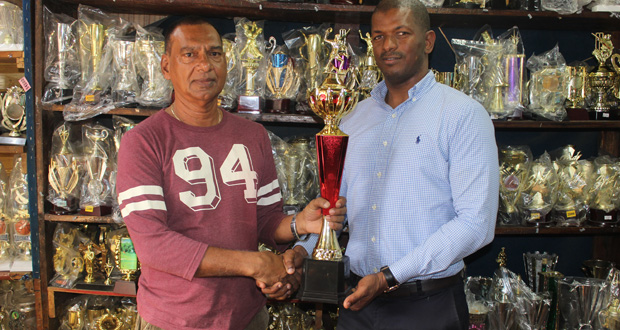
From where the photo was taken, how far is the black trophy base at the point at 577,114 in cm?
226

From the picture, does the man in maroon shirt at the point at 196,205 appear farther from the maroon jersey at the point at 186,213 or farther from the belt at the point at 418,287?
the belt at the point at 418,287

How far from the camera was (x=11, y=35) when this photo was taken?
7.70 feet

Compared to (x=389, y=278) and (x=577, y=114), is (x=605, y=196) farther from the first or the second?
(x=389, y=278)

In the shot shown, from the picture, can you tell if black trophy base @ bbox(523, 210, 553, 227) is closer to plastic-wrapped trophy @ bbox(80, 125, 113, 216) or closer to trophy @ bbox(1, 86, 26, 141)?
plastic-wrapped trophy @ bbox(80, 125, 113, 216)

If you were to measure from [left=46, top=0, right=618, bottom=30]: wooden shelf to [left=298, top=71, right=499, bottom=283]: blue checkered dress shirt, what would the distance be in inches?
27.8

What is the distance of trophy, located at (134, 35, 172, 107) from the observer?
2195 mm

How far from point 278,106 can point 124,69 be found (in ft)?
2.42

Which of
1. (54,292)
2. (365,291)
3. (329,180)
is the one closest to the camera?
(365,291)

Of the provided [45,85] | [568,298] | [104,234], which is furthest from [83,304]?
[568,298]

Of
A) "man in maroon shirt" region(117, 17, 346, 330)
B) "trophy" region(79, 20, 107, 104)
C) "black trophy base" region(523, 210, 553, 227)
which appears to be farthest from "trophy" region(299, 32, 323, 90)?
"black trophy base" region(523, 210, 553, 227)

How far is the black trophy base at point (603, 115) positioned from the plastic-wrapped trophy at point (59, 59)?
245cm

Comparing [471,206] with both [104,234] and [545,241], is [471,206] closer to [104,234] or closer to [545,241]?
[545,241]

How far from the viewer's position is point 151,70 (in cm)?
221

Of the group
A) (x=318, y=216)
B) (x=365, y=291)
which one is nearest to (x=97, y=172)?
(x=318, y=216)
